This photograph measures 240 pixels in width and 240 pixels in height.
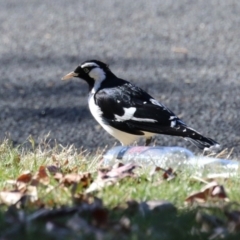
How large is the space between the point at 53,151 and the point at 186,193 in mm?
1482

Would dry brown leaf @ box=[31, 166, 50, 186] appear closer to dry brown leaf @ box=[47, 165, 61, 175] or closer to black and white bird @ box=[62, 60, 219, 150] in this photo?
dry brown leaf @ box=[47, 165, 61, 175]

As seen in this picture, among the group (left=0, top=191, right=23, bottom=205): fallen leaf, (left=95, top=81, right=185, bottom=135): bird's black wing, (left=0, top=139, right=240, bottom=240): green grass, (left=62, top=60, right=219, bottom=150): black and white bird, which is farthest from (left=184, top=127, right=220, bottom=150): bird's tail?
(left=0, top=191, right=23, bottom=205): fallen leaf

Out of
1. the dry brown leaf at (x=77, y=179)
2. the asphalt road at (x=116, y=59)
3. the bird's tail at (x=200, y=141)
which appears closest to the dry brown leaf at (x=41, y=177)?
the dry brown leaf at (x=77, y=179)

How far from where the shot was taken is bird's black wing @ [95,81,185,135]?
6547 millimetres

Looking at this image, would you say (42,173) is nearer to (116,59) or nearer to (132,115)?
(132,115)

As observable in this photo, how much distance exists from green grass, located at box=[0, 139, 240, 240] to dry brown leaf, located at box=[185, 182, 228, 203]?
0.04m

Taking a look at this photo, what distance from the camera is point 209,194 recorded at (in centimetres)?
430

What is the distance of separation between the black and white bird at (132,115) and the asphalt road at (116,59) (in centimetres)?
89

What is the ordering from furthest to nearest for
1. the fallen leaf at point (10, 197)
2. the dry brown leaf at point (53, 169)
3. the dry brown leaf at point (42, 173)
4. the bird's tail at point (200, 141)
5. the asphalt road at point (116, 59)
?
the asphalt road at point (116, 59)
the bird's tail at point (200, 141)
the dry brown leaf at point (53, 169)
the dry brown leaf at point (42, 173)
the fallen leaf at point (10, 197)

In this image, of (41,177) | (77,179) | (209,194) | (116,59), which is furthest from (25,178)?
(116,59)

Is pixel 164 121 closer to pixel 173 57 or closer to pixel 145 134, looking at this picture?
pixel 145 134

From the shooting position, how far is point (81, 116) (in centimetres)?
850

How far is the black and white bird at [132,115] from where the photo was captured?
6.51 m

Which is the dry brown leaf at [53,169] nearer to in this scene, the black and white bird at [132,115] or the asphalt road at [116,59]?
the black and white bird at [132,115]
